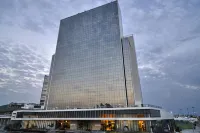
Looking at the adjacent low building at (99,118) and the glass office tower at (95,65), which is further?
the glass office tower at (95,65)

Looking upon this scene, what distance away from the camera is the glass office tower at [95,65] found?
Answer: 3593 inches

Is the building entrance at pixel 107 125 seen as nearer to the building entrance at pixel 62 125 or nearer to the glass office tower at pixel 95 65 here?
the glass office tower at pixel 95 65

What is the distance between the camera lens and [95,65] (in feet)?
336

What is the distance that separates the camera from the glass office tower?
3593 inches

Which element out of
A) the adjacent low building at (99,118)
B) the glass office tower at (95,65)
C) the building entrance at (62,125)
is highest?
the glass office tower at (95,65)

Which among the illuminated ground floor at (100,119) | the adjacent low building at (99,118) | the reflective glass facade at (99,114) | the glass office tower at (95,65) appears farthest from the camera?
the glass office tower at (95,65)

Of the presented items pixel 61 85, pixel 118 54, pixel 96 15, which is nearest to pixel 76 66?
pixel 61 85

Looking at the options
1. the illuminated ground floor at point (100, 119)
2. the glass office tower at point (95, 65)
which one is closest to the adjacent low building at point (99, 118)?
the illuminated ground floor at point (100, 119)

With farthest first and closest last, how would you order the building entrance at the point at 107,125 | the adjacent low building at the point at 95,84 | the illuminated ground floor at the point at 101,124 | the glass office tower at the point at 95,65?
the glass office tower at the point at 95,65
the adjacent low building at the point at 95,84
the building entrance at the point at 107,125
the illuminated ground floor at the point at 101,124

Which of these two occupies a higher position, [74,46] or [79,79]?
[74,46]

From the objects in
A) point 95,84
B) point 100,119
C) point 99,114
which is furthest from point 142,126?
point 95,84

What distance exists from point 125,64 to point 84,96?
33.7 m

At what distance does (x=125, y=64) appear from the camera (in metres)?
94.2

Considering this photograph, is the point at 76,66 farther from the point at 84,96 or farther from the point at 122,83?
the point at 122,83
